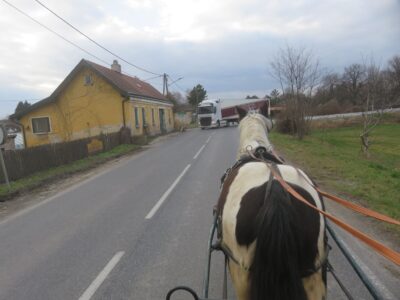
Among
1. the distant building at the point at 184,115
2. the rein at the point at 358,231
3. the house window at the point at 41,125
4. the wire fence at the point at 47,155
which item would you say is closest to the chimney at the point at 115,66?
the house window at the point at 41,125

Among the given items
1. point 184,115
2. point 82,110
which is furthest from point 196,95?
point 82,110

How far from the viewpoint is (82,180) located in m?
13.8

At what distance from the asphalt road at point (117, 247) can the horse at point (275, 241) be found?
5.85 ft

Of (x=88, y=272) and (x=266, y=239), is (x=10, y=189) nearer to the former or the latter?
(x=88, y=272)

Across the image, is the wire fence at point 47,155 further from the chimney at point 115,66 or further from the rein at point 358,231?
the chimney at point 115,66

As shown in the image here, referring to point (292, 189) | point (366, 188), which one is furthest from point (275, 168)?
point (366, 188)

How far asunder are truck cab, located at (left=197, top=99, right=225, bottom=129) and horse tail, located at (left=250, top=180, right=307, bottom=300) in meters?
42.9

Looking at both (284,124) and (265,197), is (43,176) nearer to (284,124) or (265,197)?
(265,197)

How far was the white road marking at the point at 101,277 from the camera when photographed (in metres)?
4.39

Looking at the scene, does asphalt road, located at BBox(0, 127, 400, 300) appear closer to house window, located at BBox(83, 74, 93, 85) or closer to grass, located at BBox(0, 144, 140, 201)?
grass, located at BBox(0, 144, 140, 201)

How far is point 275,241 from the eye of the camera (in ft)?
7.48

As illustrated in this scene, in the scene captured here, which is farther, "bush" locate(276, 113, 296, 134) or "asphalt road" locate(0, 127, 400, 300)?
"bush" locate(276, 113, 296, 134)

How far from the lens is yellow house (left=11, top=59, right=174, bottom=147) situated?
3234cm

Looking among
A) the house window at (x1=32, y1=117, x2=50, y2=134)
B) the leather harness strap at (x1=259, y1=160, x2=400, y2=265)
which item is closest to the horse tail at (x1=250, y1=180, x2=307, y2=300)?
the leather harness strap at (x1=259, y1=160, x2=400, y2=265)
